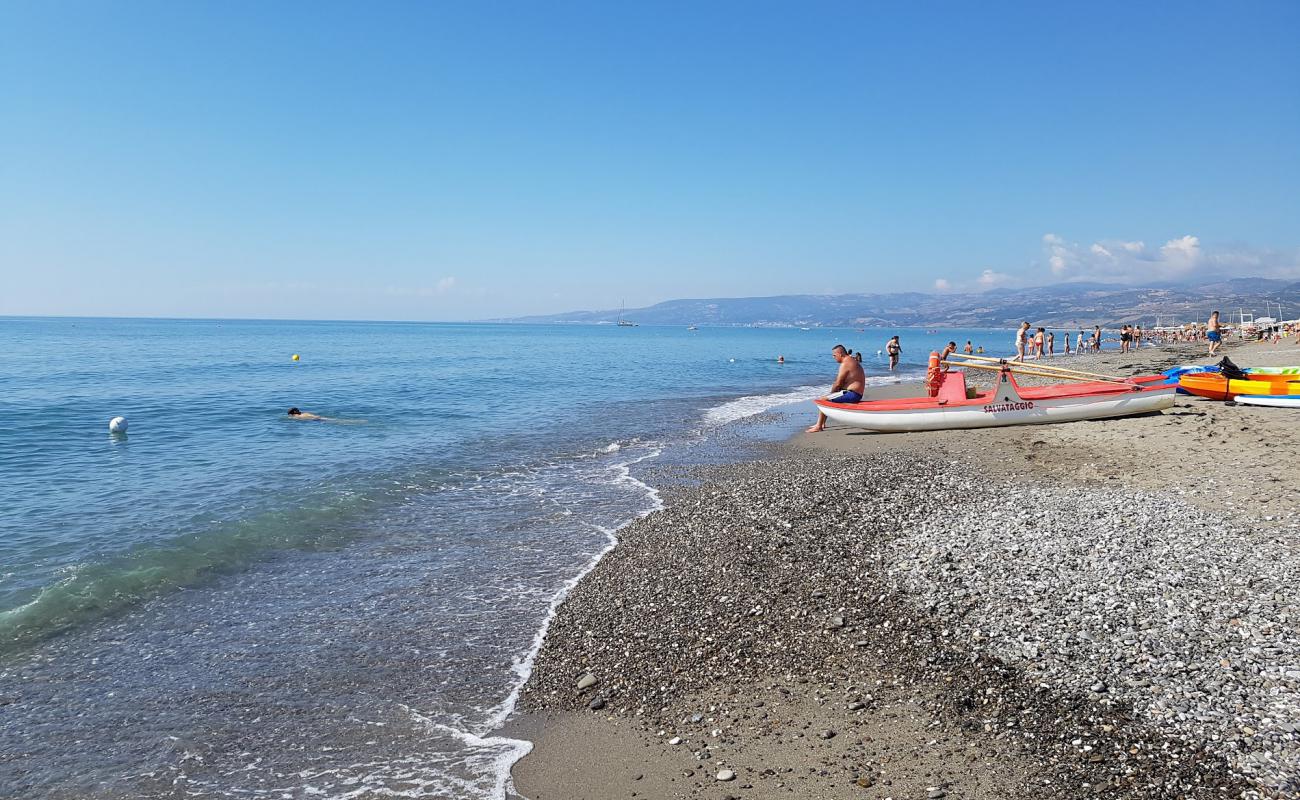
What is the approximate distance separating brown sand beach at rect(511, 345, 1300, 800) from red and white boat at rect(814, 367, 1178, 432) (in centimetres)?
700

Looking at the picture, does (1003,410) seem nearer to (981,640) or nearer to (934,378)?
(934,378)

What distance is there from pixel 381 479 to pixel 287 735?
10.6m

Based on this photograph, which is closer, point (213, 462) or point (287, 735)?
point (287, 735)

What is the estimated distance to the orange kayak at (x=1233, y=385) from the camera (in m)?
17.9

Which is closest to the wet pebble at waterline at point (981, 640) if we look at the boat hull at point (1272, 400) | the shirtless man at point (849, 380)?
the shirtless man at point (849, 380)

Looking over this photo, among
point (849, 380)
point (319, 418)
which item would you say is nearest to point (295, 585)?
point (849, 380)

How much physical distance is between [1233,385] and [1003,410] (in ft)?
21.7

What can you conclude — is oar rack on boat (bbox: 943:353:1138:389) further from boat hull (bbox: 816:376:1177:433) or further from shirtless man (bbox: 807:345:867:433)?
shirtless man (bbox: 807:345:867:433)

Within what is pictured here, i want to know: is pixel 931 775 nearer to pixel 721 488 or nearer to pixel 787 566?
pixel 787 566

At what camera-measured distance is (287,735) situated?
6.16m

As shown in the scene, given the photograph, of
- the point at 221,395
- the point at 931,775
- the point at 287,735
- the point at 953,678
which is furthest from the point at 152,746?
the point at 221,395

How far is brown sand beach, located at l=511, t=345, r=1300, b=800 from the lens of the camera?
4777mm

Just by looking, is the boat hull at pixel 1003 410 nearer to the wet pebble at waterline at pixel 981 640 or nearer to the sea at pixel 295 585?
the sea at pixel 295 585

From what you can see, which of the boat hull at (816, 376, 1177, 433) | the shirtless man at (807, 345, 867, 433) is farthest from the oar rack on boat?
the shirtless man at (807, 345, 867, 433)
